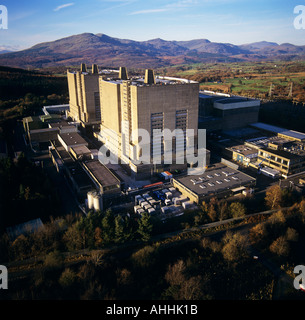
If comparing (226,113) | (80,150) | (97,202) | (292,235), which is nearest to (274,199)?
(292,235)

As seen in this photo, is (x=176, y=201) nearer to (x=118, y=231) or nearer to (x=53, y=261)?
(x=118, y=231)

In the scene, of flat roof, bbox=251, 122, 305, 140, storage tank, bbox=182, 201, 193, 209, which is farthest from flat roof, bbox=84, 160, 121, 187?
flat roof, bbox=251, 122, 305, 140

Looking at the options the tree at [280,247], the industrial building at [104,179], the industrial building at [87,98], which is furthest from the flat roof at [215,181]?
the industrial building at [87,98]

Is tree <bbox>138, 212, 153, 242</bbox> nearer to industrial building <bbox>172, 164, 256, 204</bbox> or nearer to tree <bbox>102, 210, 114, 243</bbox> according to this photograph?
tree <bbox>102, 210, 114, 243</bbox>

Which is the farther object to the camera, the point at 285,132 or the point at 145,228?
the point at 285,132

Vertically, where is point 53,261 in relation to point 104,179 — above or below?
below
